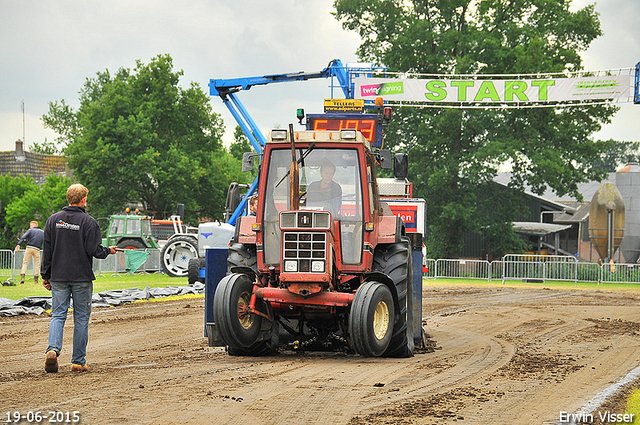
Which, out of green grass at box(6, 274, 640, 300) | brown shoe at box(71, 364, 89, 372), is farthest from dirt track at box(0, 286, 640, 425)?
green grass at box(6, 274, 640, 300)

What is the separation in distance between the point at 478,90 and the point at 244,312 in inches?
1012

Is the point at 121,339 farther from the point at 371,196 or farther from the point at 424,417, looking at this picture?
the point at 424,417

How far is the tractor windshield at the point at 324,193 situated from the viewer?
30.4ft

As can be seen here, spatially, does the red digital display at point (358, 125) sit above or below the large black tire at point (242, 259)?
above

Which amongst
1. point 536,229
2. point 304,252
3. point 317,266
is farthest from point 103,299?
point 536,229

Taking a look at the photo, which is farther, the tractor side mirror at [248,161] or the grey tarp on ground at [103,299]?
the grey tarp on ground at [103,299]

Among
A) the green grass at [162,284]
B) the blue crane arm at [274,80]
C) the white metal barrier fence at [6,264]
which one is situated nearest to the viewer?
the green grass at [162,284]

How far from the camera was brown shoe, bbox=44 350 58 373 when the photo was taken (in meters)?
7.57

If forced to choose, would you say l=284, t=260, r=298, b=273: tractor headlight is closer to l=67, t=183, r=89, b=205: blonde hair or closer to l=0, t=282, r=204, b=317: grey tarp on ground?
l=67, t=183, r=89, b=205: blonde hair

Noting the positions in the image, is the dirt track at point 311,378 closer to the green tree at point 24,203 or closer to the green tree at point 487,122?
the green tree at point 487,122

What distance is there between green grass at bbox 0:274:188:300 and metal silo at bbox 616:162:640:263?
1022 inches

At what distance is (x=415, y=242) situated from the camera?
1096 centimetres

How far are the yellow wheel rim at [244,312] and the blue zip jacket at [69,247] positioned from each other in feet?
5.81

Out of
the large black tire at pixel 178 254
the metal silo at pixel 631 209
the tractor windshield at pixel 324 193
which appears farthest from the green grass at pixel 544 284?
the tractor windshield at pixel 324 193
